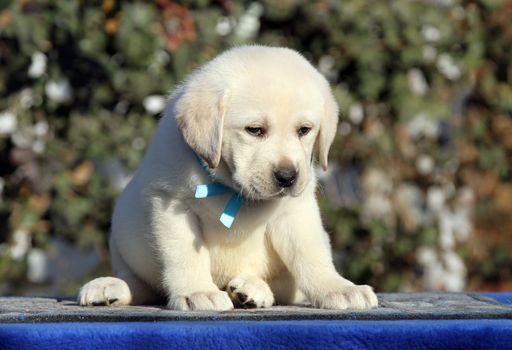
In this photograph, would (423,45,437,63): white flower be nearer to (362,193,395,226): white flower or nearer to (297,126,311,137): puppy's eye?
(362,193,395,226): white flower

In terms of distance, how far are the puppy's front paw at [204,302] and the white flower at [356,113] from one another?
3426 mm

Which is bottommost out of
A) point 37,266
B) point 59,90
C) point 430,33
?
point 37,266

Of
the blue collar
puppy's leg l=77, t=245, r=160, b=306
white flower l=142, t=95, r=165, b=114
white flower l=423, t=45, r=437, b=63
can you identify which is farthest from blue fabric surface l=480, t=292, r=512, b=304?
white flower l=423, t=45, r=437, b=63

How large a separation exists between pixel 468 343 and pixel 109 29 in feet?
12.9

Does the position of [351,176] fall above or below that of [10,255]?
above

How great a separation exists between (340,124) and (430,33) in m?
0.96

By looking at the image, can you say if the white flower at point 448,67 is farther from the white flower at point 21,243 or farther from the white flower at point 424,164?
the white flower at point 21,243

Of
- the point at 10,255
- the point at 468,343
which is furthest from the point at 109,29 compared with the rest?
the point at 468,343

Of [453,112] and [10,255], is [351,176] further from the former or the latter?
[10,255]

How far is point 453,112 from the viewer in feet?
25.1

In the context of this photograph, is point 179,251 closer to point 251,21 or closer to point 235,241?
point 235,241

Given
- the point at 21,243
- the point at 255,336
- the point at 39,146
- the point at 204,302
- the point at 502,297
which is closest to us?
the point at 255,336

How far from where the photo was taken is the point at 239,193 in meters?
4.00

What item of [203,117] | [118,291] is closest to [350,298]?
[203,117]
